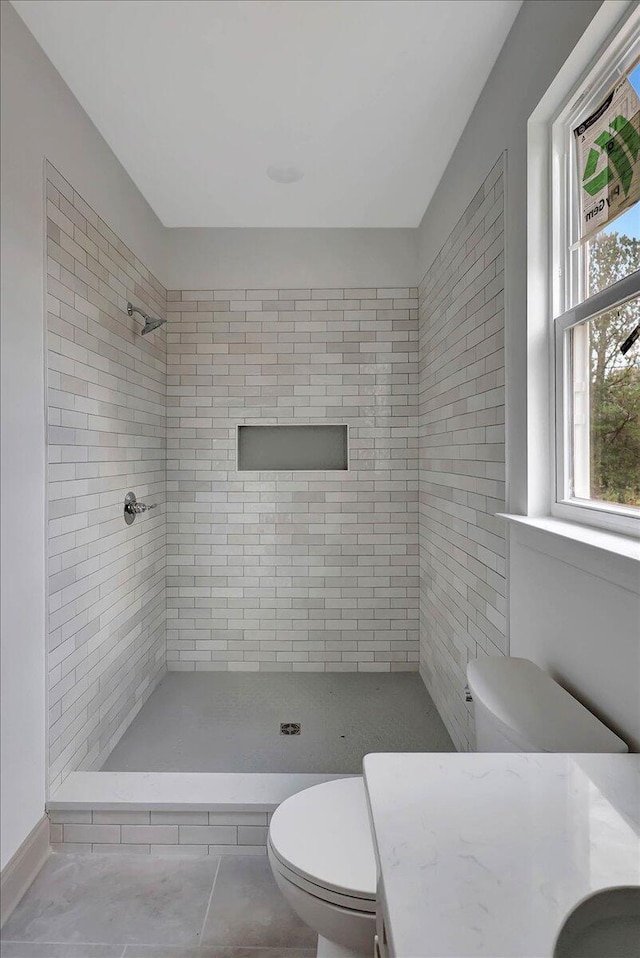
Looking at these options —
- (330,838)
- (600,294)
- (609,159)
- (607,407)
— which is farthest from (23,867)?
(609,159)

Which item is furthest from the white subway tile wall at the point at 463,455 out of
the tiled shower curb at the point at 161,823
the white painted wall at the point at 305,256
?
the tiled shower curb at the point at 161,823

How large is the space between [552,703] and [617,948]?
0.56m

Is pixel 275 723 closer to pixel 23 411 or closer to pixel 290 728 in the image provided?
pixel 290 728

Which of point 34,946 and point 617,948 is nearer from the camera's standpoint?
point 617,948

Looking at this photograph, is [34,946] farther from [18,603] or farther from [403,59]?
[403,59]

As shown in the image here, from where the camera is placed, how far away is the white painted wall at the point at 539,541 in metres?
1.04

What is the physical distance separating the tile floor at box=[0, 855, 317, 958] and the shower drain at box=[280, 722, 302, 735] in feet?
2.07

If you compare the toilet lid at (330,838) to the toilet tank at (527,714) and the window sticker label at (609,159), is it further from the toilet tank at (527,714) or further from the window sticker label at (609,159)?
the window sticker label at (609,159)

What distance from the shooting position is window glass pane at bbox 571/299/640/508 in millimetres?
1159

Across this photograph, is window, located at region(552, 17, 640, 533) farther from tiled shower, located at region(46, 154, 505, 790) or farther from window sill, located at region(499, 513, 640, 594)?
tiled shower, located at region(46, 154, 505, 790)

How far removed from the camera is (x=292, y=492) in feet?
10.1

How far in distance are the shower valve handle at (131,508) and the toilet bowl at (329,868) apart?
1498 mm

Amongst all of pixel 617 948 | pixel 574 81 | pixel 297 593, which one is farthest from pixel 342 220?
pixel 617 948

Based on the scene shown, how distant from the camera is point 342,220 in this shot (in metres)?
2.88
